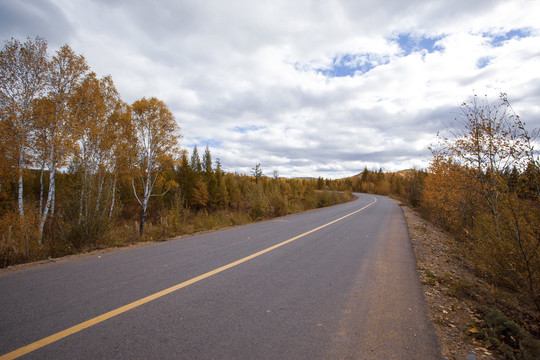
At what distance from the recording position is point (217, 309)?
9.20 ft

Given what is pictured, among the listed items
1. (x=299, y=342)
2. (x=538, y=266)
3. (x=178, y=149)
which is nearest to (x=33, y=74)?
(x=178, y=149)

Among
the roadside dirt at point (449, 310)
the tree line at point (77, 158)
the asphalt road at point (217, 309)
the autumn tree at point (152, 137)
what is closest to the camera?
the asphalt road at point (217, 309)

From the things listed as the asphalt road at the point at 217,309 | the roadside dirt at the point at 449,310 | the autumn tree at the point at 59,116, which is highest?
the autumn tree at the point at 59,116

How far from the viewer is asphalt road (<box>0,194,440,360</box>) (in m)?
2.11

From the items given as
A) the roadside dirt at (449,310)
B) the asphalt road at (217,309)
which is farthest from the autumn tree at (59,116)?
the roadside dirt at (449,310)

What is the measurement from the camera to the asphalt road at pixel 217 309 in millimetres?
2109

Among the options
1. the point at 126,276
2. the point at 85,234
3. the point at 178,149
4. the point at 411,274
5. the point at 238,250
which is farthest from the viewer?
the point at 178,149

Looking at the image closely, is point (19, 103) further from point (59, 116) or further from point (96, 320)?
point (96, 320)

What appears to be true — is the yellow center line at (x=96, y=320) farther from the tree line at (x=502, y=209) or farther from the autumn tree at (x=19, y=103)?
the autumn tree at (x=19, y=103)

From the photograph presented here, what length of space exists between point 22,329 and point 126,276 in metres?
1.54

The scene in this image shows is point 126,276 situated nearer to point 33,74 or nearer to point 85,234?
point 85,234

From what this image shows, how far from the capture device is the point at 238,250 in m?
5.67

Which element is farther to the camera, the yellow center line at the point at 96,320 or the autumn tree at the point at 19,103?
the autumn tree at the point at 19,103

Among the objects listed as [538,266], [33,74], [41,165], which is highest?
[33,74]
